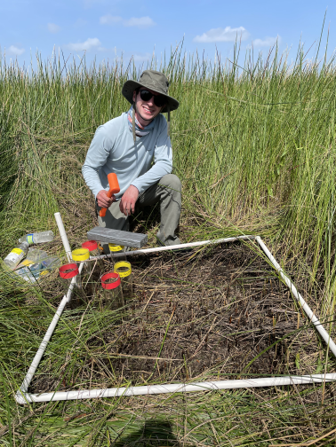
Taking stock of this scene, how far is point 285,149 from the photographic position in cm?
227

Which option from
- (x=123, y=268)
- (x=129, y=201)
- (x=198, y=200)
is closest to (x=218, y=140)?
(x=198, y=200)

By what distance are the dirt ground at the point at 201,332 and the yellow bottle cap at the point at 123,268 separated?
0.21m

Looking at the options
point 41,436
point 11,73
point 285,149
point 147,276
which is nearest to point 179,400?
point 41,436

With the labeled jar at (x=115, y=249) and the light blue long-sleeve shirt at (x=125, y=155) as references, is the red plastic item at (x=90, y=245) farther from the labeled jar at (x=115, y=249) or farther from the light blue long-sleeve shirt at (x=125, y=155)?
the light blue long-sleeve shirt at (x=125, y=155)

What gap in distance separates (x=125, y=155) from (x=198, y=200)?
808mm

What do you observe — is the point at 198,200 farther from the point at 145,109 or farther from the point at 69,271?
the point at 69,271

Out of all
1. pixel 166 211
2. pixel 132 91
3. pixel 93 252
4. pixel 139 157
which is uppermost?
pixel 132 91

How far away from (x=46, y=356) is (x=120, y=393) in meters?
0.48

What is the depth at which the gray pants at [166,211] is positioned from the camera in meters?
2.38

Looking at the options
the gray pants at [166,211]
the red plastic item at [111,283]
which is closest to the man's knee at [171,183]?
the gray pants at [166,211]

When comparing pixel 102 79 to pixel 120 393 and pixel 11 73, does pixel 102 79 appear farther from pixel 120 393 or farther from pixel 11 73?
pixel 120 393

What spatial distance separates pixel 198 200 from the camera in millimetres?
2684

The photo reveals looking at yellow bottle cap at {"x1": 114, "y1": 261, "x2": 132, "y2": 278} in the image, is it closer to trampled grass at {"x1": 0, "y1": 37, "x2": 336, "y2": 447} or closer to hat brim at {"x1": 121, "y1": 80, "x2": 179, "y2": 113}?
trampled grass at {"x1": 0, "y1": 37, "x2": 336, "y2": 447}

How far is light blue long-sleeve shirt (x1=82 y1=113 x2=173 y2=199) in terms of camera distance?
7.18 feet
